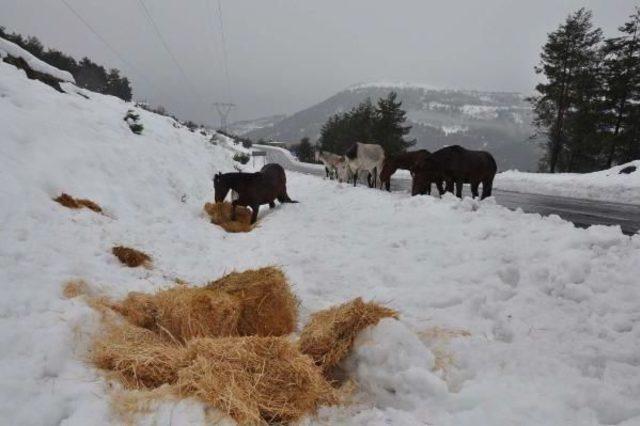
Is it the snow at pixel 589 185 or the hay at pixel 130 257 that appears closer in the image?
the hay at pixel 130 257

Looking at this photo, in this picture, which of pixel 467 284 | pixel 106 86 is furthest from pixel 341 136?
pixel 467 284

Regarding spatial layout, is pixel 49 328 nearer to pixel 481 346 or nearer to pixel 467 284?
pixel 481 346

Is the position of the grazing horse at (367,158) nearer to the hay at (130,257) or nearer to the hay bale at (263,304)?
the hay at (130,257)

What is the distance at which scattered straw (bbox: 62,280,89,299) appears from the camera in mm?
4293

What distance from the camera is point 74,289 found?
442 centimetres

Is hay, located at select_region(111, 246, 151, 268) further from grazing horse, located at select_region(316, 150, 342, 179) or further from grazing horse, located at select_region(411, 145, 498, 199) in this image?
grazing horse, located at select_region(316, 150, 342, 179)

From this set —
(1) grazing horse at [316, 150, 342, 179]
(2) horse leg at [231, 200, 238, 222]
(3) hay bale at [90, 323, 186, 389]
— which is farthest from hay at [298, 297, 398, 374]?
(1) grazing horse at [316, 150, 342, 179]

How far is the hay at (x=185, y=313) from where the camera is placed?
167 inches

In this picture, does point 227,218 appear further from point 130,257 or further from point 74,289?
point 74,289

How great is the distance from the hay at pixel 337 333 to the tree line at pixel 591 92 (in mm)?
35210

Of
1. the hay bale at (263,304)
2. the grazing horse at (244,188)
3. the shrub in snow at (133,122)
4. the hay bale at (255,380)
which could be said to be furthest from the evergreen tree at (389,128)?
the hay bale at (255,380)

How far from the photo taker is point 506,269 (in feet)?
18.3

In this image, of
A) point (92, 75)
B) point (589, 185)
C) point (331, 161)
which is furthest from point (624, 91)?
point (92, 75)

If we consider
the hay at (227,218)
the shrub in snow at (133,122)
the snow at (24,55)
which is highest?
the snow at (24,55)
